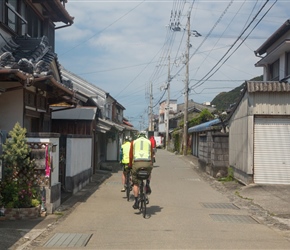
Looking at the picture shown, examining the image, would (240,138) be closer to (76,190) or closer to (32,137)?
(76,190)

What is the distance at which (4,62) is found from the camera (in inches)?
385

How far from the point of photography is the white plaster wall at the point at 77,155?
1291 cm

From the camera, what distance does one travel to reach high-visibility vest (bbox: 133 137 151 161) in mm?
10523

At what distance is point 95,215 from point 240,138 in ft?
28.3

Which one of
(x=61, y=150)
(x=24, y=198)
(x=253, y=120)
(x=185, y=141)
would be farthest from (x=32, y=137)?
(x=185, y=141)

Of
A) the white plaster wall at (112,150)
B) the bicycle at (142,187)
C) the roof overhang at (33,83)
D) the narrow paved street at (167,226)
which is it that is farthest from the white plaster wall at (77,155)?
the white plaster wall at (112,150)

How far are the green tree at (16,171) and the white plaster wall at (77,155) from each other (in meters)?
3.31

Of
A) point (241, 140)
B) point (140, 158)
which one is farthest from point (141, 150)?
point (241, 140)

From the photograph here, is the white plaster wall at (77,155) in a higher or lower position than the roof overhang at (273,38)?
lower

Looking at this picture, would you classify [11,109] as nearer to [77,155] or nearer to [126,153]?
[77,155]

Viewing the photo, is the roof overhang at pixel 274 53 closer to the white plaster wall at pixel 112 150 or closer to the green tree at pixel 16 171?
the green tree at pixel 16 171

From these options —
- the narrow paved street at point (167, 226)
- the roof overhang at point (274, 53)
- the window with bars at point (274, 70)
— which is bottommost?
the narrow paved street at point (167, 226)

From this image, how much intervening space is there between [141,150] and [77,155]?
4154 millimetres

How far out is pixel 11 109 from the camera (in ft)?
37.7
